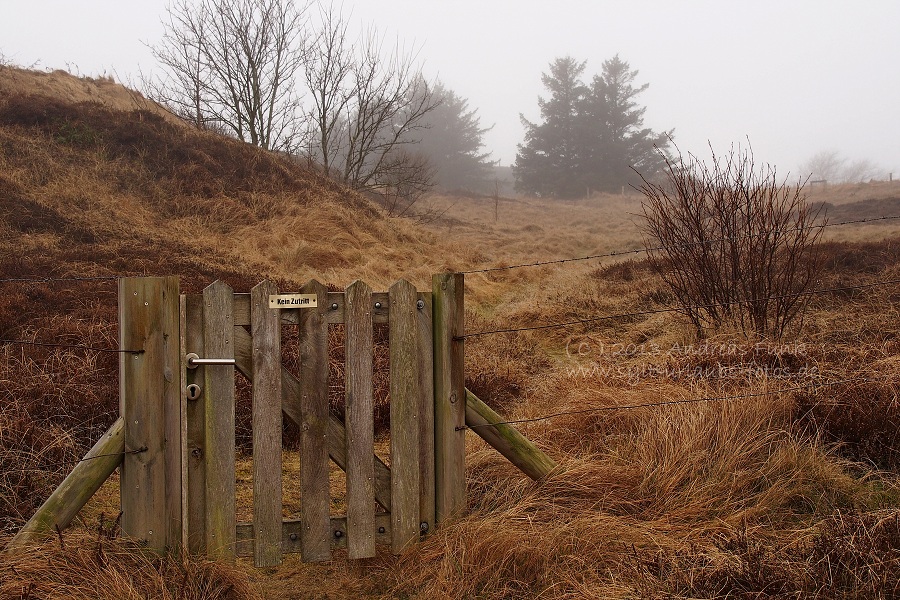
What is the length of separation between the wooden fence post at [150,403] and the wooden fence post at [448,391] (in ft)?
3.68

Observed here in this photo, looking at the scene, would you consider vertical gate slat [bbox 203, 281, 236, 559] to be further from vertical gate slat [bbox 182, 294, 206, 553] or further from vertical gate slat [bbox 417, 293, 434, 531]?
vertical gate slat [bbox 417, 293, 434, 531]

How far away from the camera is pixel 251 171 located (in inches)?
608

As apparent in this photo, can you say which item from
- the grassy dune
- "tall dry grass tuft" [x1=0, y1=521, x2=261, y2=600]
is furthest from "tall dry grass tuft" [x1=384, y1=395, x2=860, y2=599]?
"tall dry grass tuft" [x1=0, y1=521, x2=261, y2=600]

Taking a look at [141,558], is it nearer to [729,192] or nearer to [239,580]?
[239,580]

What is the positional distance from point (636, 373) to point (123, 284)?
3958 millimetres

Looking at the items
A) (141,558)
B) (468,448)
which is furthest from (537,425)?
(141,558)

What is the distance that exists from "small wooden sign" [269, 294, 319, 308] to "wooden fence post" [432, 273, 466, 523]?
1.90 ft

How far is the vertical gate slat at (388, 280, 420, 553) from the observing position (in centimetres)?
276

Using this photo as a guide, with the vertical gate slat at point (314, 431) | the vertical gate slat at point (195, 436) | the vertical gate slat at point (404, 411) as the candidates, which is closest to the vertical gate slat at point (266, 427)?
the vertical gate slat at point (314, 431)

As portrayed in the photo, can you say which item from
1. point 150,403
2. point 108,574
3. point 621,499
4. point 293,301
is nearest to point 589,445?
point 621,499

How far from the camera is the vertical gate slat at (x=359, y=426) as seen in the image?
8.86 ft

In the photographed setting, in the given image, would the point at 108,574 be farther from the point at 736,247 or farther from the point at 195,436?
the point at 736,247

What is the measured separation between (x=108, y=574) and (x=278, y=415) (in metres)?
0.85

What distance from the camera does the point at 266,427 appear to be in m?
2.62
